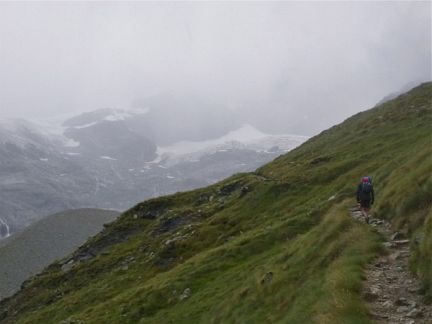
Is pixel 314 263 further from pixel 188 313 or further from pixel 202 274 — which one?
pixel 202 274

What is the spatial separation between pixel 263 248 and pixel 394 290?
23307mm

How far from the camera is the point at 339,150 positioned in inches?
3548

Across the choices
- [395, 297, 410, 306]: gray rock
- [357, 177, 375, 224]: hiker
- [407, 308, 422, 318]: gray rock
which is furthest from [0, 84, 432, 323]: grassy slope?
[407, 308, 422, 318]: gray rock

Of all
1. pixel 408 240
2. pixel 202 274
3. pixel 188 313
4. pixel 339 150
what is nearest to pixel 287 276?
pixel 408 240

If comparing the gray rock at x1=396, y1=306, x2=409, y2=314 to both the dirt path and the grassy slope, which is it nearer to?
the dirt path

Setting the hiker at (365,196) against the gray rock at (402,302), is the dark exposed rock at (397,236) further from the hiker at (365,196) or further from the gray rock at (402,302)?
the gray rock at (402,302)

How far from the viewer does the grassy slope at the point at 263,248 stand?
26656mm

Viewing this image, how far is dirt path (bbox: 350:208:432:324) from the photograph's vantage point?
20328 mm

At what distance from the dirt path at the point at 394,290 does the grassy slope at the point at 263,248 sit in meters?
0.61

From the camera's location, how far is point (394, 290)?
74.6 feet

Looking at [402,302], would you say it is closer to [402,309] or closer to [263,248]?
[402,309]

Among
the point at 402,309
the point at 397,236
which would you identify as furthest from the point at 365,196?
the point at 402,309

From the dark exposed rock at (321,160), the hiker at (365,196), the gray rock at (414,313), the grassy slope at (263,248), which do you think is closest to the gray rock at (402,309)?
the gray rock at (414,313)

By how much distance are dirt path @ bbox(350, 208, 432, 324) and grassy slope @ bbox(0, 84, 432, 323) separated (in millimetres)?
611
